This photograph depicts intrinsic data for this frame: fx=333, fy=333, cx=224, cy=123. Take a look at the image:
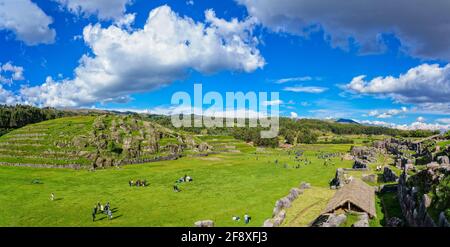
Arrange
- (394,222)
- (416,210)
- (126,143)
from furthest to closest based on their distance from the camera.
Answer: (126,143) < (394,222) < (416,210)

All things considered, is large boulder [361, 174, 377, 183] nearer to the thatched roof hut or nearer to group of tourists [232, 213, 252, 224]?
the thatched roof hut

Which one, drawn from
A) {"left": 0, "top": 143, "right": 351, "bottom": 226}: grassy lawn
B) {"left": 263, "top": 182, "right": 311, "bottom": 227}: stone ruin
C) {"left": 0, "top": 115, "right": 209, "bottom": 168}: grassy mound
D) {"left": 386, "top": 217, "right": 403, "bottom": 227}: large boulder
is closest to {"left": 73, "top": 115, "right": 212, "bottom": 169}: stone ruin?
{"left": 0, "top": 115, "right": 209, "bottom": 168}: grassy mound

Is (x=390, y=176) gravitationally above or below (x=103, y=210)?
above

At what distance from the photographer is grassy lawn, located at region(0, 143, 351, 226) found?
117 feet

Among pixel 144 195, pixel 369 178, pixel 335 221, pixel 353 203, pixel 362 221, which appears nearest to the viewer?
pixel 362 221

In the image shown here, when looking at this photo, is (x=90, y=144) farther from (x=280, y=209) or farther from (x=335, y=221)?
(x=335, y=221)

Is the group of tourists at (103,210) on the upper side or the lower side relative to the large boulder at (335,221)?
lower

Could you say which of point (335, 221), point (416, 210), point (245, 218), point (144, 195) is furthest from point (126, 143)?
point (416, 210)

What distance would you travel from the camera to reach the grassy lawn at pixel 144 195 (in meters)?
35.8

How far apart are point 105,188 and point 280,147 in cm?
13313

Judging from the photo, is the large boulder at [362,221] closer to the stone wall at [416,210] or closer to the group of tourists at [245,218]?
the stone wall at [416,210]

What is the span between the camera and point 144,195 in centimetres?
4756

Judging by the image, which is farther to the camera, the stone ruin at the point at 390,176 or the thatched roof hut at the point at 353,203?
the stone ruin at the point at 390,176

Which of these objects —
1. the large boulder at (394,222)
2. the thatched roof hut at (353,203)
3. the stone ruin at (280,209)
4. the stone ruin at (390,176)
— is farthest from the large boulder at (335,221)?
the stone ruin at (390,176)
